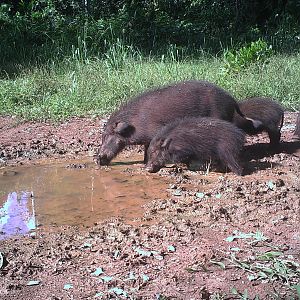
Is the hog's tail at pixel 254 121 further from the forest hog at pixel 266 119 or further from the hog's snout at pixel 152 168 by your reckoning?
the hog's snout at pixel 152 168

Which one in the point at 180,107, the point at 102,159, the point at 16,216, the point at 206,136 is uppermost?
the point at 180,107

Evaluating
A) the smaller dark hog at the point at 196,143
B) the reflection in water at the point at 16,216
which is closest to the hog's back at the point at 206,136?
the smaller dark hog at the point at 196,143

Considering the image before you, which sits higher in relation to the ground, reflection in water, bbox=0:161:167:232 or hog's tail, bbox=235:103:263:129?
hog's tail, bbox=235:103:263:129

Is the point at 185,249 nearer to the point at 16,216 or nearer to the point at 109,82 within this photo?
the point at 16,216

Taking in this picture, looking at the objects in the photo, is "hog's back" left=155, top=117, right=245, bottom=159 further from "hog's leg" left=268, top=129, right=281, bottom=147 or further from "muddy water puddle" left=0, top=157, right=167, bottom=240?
"hog's leg" left=268, top=129, right=281, bottom=147

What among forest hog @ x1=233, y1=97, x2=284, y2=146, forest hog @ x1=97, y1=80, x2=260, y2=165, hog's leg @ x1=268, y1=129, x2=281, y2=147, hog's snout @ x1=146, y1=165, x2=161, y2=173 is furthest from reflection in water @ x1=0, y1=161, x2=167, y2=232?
hog's leg @ x1=268, y1=129, x2=281, y2=147

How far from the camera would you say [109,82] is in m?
10.2

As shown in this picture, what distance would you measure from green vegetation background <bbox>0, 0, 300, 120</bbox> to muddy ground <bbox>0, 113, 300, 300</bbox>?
3.74 meters

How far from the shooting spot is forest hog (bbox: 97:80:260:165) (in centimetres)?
686

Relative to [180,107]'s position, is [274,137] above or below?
below

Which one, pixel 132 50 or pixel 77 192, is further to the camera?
pixel 132 50

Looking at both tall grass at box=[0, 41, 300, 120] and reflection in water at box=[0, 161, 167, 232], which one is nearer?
reflection in water at box=[0, 161, 167, 232]

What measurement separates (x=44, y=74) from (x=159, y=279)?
807 centimetres

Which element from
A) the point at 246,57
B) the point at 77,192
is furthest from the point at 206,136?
the point at 246,57
